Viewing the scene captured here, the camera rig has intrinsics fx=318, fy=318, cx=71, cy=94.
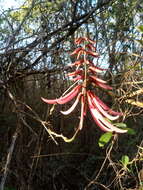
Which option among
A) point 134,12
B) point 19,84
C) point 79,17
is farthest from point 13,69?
point 134,12

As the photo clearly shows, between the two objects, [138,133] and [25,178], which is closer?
[25,178]

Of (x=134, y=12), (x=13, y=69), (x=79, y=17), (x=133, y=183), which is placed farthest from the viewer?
(x=134, y=12)

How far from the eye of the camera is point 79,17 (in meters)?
2.19

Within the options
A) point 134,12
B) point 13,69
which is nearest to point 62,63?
point 13,69

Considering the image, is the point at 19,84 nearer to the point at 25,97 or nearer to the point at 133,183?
the point at 25,97

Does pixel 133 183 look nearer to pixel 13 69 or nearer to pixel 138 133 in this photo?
pixel 138 133

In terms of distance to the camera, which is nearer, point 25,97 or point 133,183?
point 133,183

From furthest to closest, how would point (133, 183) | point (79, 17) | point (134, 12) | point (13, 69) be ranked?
point (134, 12) → point (79, 17) → point (13, 69) → point (133, 183)

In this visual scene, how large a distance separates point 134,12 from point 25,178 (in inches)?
70.1

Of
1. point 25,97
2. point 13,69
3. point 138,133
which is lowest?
point 138,133

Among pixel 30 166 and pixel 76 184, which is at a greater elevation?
pixel 30 166

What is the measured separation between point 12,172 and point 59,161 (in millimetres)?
348

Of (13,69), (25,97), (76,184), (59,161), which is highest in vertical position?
(13,69)

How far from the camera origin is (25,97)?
2152mm
